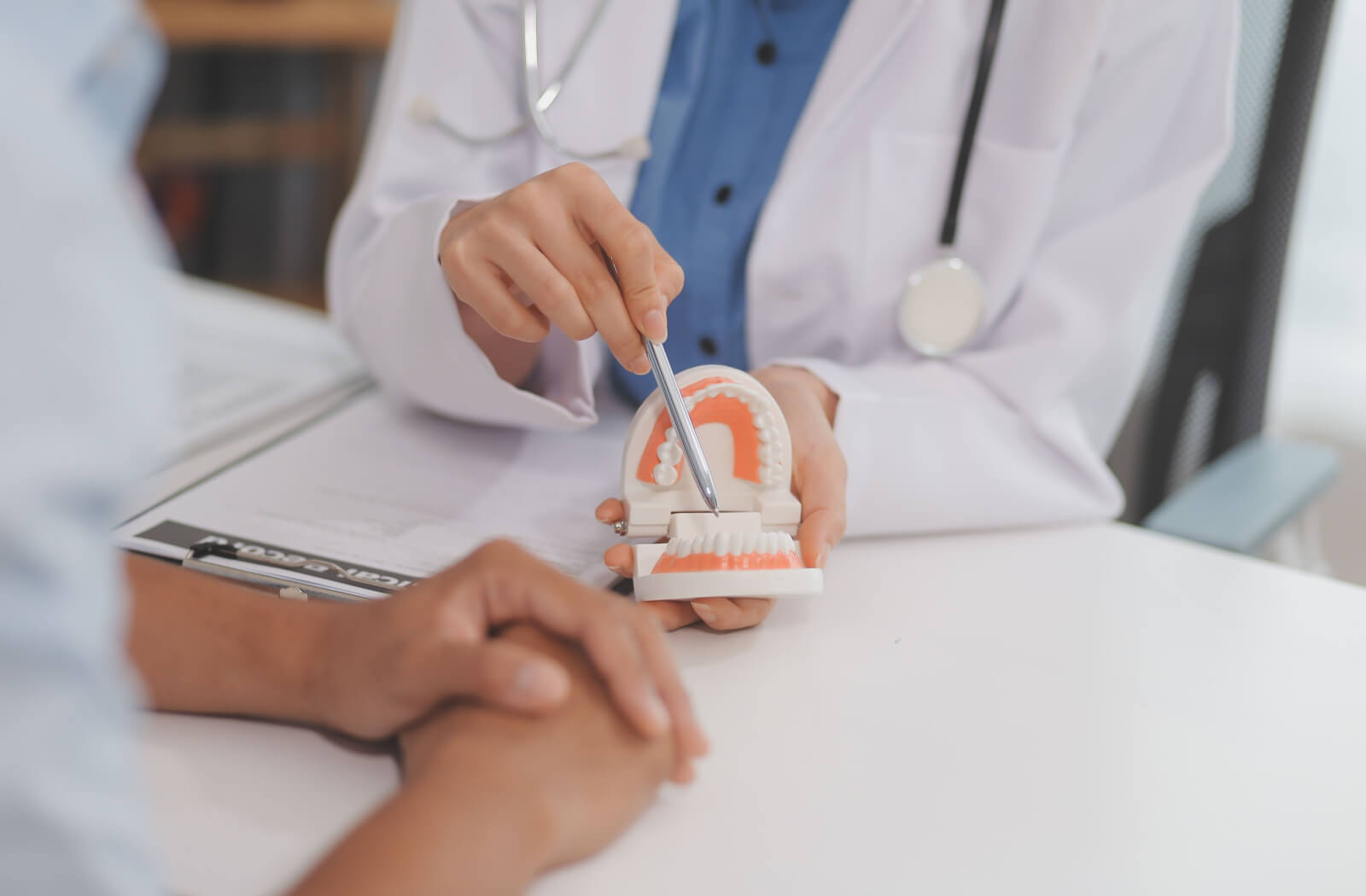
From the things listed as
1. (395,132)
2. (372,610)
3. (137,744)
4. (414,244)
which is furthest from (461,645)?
(395,132)

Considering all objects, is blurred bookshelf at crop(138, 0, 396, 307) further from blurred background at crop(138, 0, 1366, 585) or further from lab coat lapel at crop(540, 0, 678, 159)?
lab coat lapel at crop(540, 0, 678, 159)

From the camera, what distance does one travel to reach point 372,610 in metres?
0.47

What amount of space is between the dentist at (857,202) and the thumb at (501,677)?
320mm

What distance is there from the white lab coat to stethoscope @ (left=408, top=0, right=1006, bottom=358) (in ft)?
0.04

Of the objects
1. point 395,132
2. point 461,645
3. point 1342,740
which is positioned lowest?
point 1342,740

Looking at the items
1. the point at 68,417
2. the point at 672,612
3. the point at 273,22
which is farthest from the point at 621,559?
the point at 273,22

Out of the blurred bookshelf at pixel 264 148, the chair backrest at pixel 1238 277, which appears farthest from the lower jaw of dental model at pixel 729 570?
the blurred bookshelf at pixel 264 148

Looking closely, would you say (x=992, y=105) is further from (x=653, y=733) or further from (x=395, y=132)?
(x=653, y=733)

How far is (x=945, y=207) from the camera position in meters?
0.86

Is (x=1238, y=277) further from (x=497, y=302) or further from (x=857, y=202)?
(x=497, y=302)

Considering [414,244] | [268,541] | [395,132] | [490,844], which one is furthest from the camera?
[395,132]

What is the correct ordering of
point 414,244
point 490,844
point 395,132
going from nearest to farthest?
point 490,844 < point 414,244 < point 395,132

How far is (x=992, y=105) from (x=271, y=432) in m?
0.62

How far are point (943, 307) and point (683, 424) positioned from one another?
1.10 ft
